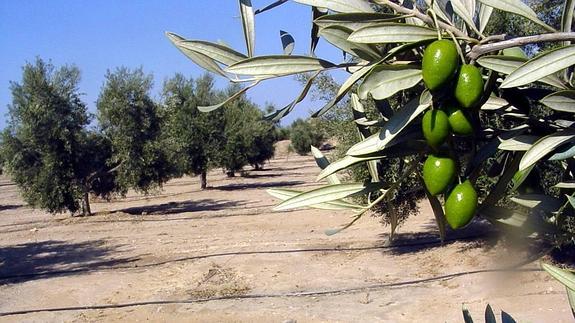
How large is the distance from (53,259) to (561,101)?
1128 cm

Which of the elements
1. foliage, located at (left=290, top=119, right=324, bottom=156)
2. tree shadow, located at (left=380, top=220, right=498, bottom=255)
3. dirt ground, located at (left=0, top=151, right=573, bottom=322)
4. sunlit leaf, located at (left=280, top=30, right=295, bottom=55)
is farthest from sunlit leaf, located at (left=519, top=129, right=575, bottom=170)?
foliage, located at (left=290, top=119, right=324, bottom=156)

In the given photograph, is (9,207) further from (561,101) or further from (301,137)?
(301,137)

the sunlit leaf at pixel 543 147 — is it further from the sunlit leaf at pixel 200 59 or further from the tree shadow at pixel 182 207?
the tree shadow at pixel 182 207

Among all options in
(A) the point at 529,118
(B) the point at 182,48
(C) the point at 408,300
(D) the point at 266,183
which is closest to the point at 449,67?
(A) the point at 529,118

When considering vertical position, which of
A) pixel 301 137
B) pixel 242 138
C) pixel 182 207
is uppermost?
pixel 301 137

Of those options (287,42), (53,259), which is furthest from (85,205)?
(287,42)

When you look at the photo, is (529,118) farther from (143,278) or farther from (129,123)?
(129,123)

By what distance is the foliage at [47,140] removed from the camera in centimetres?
1720

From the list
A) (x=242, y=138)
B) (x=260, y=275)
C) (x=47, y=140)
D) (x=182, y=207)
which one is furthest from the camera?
(x=242, y=138)

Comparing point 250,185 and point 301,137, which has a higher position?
point 301,137

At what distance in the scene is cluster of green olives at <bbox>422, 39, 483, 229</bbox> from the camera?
2.58 feet

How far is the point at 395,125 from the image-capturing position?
2.87 feet

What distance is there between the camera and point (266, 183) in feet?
91.0

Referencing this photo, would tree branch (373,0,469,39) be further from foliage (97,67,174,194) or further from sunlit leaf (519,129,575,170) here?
foliage (97,67,174,194)
